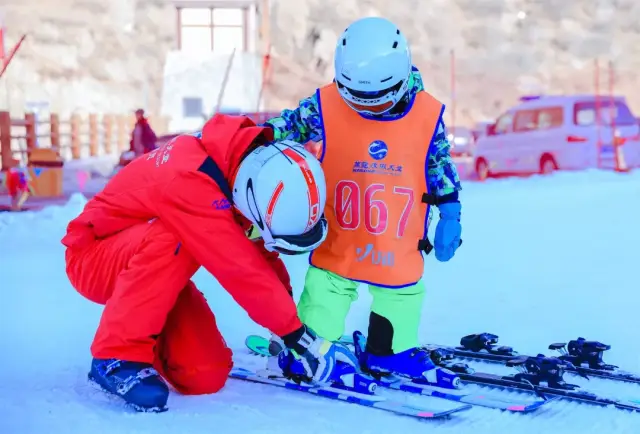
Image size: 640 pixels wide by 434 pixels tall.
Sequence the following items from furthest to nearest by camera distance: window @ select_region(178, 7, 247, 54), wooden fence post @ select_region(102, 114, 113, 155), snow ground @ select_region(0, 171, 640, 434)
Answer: window @ select_region(178, 7, 247, 54) → wooden fence post @ select_region(102, 114, 113, 155) → snow ground @ select_region(0, 171, 640, 434)

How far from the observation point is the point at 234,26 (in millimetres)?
23953

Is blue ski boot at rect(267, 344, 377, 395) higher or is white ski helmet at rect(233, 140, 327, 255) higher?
white ski helmet at rect(233, 140, 327, 255)

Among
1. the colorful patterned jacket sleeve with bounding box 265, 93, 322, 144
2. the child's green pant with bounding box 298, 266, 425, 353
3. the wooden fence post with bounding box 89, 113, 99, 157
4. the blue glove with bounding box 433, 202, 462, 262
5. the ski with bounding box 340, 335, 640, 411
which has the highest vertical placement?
the wooden fence post with bounding box 89, 113, 99, 157

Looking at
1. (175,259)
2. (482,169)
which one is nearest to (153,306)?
(175,259)

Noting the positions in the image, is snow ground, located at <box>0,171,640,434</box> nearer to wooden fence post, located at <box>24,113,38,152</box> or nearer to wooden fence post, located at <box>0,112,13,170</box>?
wooden fence post, located at <box>0,112,13,170</box>

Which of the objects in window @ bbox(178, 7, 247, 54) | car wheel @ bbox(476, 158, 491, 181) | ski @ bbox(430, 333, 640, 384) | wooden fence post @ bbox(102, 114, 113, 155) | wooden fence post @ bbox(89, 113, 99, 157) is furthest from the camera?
window @ bbox(178, 7, 247, 54)

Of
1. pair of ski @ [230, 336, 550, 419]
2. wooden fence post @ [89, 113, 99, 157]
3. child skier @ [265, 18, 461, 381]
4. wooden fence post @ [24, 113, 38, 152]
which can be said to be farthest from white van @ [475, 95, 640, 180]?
wooden fence post @ [89, 113, 99, 157]

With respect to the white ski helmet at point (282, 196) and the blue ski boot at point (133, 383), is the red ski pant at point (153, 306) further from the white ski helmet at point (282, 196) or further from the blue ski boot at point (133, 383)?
the white ski helmet at point (282, 196)

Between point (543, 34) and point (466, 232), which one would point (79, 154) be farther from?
point (543, 34)

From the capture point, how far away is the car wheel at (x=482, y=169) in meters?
13.9

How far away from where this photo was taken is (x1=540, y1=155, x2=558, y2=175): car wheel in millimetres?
12492

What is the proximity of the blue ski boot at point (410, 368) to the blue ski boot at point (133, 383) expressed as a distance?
856mm

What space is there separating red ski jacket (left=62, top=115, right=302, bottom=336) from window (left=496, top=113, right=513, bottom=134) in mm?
10856

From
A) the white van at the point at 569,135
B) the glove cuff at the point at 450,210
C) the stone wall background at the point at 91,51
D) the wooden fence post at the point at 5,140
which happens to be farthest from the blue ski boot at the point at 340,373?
the stone wall background at the point at 91,51
